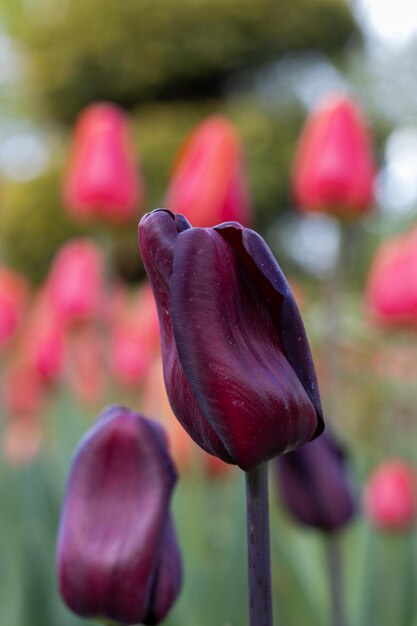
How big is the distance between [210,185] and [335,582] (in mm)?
687

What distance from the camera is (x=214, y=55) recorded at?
699cm

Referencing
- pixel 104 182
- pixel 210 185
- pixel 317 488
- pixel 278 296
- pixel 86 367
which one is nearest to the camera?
pixel 278 296

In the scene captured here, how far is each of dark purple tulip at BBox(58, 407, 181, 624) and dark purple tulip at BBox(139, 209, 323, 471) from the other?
11 centimetres

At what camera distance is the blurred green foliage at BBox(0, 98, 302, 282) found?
616 cm

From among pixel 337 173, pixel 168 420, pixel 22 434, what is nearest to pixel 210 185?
pixel 337 173

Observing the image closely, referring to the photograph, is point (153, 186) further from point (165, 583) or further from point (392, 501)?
point (165, 583)

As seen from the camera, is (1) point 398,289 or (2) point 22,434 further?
(2) point 22,434

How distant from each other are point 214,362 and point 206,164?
101cm

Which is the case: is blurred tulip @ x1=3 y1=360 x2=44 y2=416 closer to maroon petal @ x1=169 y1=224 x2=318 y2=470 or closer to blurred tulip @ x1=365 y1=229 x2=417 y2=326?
blurred tulip @ x1=365 y1=229 x2=417 y2=326

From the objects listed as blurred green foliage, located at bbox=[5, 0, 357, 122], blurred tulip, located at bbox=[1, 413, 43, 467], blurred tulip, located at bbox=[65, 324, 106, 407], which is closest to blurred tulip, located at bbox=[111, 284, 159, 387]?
blurred tulip, located at bbox=[65, 324, 106, 407]

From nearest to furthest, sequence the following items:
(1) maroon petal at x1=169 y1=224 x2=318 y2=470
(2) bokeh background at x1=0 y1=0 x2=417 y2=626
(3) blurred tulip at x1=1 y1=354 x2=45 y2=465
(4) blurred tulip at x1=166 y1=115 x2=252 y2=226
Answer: (1) maroon petal at x1=169 y1=224 x2=318 y2=470 → (4) blurred tulip at x1=166 y1=115 x2=252 y2=226 → (3) blurred tulip at x1=1 y1=354 x2=45 y2=465 → (2) bokeh background at x1=0 y1=0 x2=417 y2=626

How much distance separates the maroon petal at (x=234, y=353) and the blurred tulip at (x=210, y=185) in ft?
2.99

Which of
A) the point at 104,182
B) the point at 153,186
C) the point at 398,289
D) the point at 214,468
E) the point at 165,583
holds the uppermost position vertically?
the point at 153,186

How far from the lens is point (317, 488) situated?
2.35 feet
